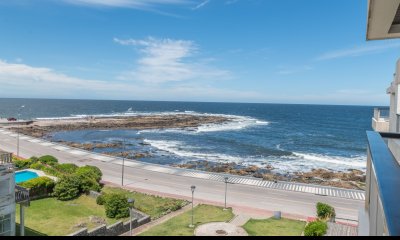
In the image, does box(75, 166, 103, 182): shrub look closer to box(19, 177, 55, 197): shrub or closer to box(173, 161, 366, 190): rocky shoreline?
box(19, 177, 55, 197): shrub

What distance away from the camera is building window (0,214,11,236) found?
506 inches

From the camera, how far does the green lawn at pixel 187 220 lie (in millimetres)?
18484

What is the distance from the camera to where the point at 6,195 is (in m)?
13.0

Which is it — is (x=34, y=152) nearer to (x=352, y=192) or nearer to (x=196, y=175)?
(x=196, y=175)

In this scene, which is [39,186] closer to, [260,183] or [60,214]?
[60,214]

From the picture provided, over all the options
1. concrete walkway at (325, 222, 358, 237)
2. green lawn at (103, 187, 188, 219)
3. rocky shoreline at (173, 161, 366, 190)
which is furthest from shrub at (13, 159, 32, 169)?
concrete walkway at (325, 222, 358, 237)

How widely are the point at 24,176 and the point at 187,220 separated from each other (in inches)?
546

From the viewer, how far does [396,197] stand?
1850mm

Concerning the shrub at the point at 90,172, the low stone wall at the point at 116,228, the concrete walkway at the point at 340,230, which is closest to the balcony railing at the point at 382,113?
the concrete walkway at the point at 340,230

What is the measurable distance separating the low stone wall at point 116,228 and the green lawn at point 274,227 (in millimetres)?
6374

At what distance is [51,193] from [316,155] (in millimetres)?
44756

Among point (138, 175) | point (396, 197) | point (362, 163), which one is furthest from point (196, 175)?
point (396, 197)

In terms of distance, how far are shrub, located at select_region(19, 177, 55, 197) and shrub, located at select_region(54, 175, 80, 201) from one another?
23.3 inches

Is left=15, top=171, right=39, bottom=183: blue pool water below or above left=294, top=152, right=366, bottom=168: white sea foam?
above
